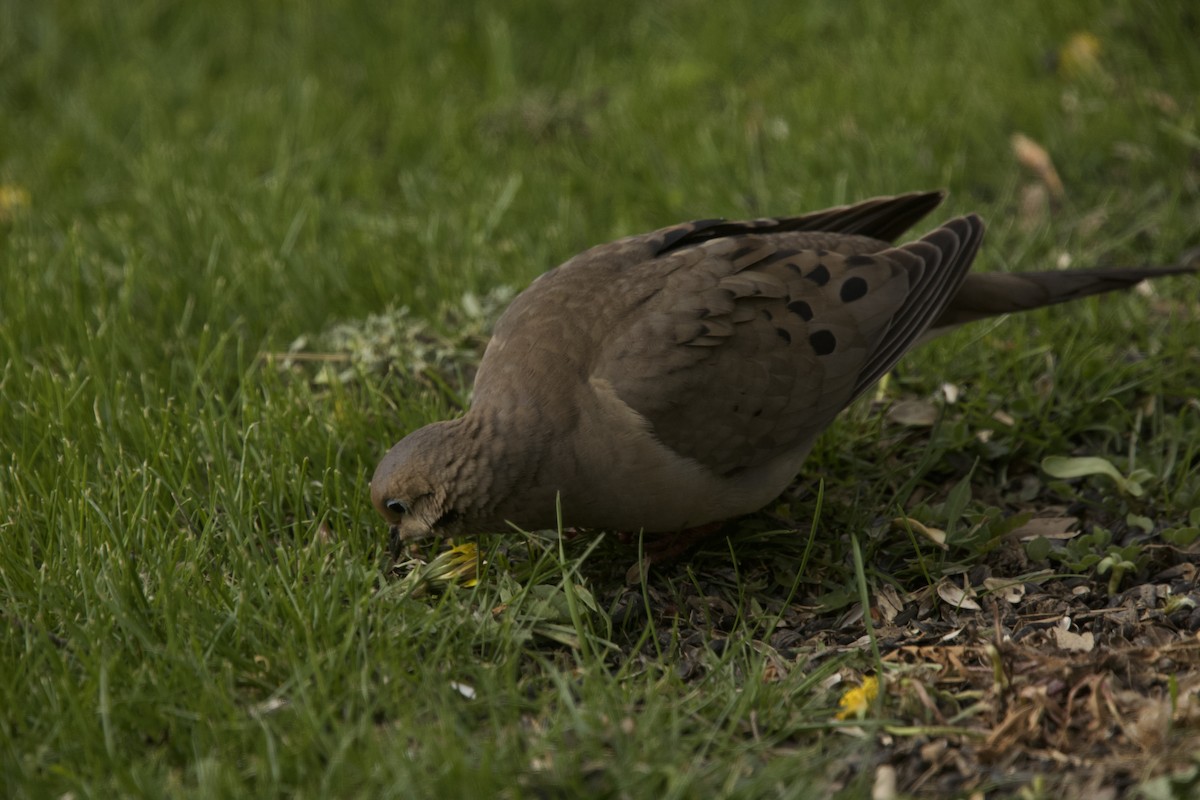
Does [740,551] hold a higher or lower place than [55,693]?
lower

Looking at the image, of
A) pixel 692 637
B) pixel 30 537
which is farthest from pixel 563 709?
pixel 30 537

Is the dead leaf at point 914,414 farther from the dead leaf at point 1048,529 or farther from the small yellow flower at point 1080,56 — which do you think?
the small yellow flower at point 1080,56

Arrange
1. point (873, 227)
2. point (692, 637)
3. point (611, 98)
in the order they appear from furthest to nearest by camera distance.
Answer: point (611, 98)
point (873, 227)
point (692, 637)

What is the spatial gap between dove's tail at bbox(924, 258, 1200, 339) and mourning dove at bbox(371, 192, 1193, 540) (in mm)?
12

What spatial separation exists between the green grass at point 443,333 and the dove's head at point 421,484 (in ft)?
0.70

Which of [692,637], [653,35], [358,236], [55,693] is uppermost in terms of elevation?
[653,35]

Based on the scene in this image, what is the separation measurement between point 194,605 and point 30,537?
0.74m

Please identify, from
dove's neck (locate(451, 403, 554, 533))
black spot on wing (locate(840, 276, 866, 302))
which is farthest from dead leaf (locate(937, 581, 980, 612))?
dove's neck (locate(451, 403, 554, 533))

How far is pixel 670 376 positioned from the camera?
13.2 ft

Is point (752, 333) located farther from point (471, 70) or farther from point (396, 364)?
point (471, 70)

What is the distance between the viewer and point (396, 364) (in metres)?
5.00

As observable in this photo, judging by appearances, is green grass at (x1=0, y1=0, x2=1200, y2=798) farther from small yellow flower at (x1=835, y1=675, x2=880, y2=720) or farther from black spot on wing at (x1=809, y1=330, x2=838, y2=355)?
black spot on wing at (x1=809, y1=330, x2=838, y2=355)

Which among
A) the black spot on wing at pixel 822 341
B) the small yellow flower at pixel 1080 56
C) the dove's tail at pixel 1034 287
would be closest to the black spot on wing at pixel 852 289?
the black spot on wing at pixel 822 341

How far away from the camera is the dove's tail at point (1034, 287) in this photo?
4.54m
